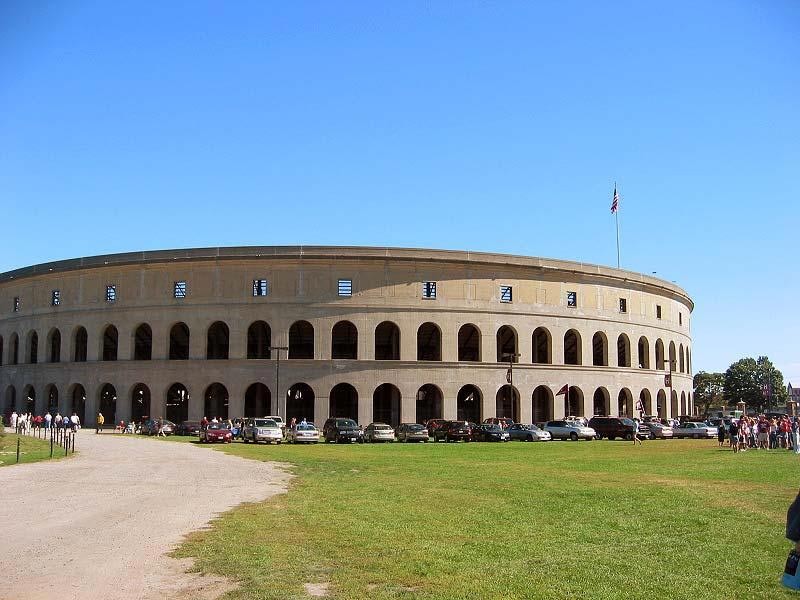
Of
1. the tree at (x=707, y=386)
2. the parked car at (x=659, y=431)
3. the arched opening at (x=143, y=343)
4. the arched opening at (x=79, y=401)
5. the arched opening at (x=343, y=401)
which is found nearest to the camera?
the parked car at (x=659, y=431)

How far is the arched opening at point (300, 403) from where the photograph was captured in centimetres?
6838

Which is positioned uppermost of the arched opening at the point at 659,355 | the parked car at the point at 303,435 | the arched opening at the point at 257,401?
the arched opening at the point at 659,355

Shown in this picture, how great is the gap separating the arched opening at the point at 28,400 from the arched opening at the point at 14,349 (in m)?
4.02

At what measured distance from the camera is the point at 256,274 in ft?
212

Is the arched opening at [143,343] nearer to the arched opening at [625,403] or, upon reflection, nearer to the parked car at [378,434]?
the parked car at [378,434]

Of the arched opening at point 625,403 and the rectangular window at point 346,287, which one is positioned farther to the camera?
the arched opening at point 625,403

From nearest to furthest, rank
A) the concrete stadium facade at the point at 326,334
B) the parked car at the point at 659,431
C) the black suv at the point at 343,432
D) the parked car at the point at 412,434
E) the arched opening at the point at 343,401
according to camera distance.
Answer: the black suv at the point at 343,432 < the parked car at the point at 412,434 < the parked car at the point at 659,431 < the concrete stadium facade at the point at 326,334 < the arched opening at the point at 343,401

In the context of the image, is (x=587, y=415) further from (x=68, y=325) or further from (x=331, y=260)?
(x=68, y=325)

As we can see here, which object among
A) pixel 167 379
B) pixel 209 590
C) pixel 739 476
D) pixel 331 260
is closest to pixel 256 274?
pixel 331 260

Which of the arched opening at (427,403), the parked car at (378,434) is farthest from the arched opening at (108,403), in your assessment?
the parked car at (378,434)

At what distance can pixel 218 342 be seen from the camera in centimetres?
7300

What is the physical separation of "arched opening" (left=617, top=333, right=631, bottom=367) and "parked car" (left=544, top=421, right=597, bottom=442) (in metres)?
21.3

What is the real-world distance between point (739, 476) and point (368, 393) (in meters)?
44.0

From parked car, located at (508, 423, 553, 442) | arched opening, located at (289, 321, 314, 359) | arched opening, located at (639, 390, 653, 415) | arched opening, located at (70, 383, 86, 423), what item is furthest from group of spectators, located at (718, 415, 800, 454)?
arched opening, located at (70, 383, 86, 423)
